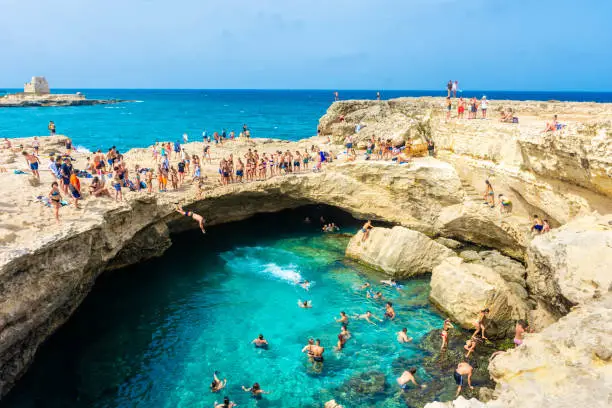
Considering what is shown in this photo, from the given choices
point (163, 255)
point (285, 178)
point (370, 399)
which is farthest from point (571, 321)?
point (163, 255)

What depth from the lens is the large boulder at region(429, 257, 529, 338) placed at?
51.7 feet

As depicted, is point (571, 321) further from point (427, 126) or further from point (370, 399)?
point (427, 126)

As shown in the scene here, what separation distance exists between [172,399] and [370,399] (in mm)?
6292

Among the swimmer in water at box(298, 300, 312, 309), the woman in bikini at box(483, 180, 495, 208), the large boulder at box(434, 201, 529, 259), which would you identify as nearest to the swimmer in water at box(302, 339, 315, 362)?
the swimmer in water at box(298, 300, 312, 309)

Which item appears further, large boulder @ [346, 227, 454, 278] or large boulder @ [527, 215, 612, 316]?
large boulder @ [346, 227, 454, 278]

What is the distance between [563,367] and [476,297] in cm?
797

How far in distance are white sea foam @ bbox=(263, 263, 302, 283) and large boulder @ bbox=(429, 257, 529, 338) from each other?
6.58 m

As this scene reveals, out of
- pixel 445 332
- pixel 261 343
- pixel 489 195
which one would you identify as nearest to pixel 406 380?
pixel 445 332

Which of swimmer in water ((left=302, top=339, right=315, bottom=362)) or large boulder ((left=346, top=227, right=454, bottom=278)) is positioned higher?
large boulder ((left=346, top=227, right=454, bottom=278))

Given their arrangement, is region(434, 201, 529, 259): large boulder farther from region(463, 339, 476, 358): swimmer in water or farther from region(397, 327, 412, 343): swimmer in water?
region(397, 327, 412, 343): swimmer in water

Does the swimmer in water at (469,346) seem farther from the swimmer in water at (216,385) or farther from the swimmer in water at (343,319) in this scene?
the swimmer in water at (216,385)

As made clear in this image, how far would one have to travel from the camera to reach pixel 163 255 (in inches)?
891

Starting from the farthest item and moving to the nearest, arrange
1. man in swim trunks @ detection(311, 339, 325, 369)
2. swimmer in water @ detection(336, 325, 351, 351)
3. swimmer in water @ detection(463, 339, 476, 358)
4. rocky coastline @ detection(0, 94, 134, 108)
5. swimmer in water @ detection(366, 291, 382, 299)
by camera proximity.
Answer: rocky coastline @ detection(0, 94, 134, 108)
swimmer in water @ detection(366, 291, 382, 299)
swimmer in water @ detection(336, 325, 351, 351)
swimmer in water @ detection(463, 339, 476, 358)
man in swim trunks @ detection(311, 339, 325, 369)

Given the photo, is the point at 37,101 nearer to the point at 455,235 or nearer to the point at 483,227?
the point at 455,235
